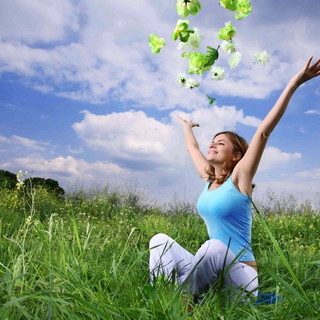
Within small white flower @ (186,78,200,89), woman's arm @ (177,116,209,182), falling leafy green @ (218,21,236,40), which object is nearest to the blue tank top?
woman's arm @ (177,116,209,182)

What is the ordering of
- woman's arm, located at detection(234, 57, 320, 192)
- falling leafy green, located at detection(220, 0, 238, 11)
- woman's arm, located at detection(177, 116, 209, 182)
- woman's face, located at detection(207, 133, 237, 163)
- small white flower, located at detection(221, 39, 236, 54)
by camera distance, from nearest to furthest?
falling leafy green, located at detection(220, 0, 238, 11)
small white flower, located at detection(221, 39, 236, 54)
woman's arm, located at detection(234, 57, 320, 192)
woman's face, located at detection(207, 133, 237, 163)
woman's arm, located at detection(177, 116, 209, 182)

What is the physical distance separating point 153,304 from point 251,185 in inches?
56.0

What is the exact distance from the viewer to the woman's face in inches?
131

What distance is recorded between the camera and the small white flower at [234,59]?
7.91ft

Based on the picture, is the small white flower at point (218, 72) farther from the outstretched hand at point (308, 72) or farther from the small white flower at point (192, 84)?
the outstretched hand at point (308, 72)

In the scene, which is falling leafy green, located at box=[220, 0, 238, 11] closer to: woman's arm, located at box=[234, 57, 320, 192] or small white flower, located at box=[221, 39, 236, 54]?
small white flower, located at box=[221, 39, 236, 54]

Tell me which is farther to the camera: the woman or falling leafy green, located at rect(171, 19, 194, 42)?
the woman

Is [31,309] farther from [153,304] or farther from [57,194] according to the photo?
[57,194]

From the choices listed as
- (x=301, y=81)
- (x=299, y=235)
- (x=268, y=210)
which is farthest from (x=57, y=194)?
(x=301, y=81)

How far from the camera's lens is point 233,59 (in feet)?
7.95

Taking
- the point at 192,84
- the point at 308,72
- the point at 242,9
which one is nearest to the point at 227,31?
the point at 242,9

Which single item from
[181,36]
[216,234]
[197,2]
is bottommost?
[216,234]

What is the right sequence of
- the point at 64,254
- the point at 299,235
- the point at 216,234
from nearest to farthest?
the point at 64,254 < the point at 216,234 < the point at 299,235

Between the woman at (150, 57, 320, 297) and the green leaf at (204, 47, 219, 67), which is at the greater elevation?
the green leaf at (204, 47, 219, 67)
